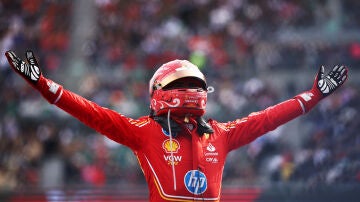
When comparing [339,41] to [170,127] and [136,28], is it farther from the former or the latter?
[170,127]

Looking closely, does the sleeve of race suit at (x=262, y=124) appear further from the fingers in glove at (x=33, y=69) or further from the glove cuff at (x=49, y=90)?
the fingers in glove at (x=33, y=69)

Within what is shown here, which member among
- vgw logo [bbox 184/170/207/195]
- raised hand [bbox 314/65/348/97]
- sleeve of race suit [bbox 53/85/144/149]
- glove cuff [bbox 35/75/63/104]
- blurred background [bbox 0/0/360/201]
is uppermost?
blurred background [bbox 0/0/360/201]

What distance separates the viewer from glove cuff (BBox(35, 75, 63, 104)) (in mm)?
4195

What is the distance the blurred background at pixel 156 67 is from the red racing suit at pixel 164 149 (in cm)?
561

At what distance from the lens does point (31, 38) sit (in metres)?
15.9

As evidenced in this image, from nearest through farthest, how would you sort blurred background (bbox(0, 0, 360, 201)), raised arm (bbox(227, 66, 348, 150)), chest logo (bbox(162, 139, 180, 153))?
1. chest logo (bbox(162, 139, 180, 153))
2. raised arm (bbox(227, 66, 348, 150))
3. blurred background (bbox(0, 0, 360, 201))

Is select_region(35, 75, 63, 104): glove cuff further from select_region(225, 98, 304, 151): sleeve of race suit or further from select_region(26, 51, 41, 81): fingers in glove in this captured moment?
select_region(225, 98, 304, 151): sleeve of race suit

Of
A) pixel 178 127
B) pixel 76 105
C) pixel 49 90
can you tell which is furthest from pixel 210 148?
pixel 49 90

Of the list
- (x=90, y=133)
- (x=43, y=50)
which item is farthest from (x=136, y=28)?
(x=90, y=133)

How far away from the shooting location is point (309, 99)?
190 inches

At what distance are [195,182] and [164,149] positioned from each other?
10.9 inches

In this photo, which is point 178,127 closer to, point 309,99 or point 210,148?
point 210,148

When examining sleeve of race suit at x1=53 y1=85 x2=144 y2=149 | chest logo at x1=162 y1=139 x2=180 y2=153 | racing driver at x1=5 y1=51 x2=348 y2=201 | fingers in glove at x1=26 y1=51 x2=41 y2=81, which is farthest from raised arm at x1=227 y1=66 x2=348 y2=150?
fingers in glove at x1=26 y1=51 x2=41 y2=81

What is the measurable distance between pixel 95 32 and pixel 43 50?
1.24 m
